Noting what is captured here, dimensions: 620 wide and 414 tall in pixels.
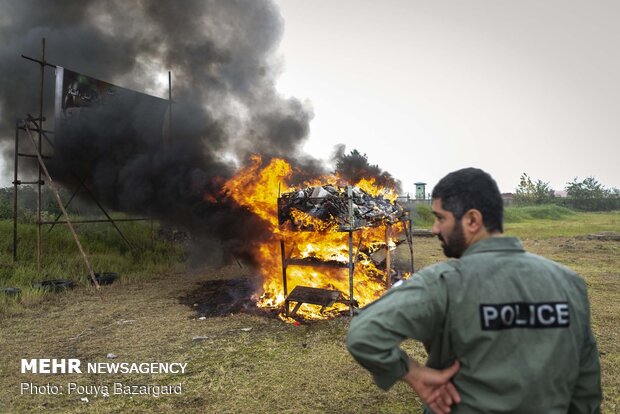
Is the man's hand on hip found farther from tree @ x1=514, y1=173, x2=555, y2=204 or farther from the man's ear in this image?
tree @ x1=514, y1=173, x2=555, y2=204

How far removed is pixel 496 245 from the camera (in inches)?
65.2

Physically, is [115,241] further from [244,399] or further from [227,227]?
[244,399]

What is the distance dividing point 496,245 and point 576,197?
62.8 m

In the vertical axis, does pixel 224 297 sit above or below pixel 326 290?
below

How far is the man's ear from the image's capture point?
1.73 metres

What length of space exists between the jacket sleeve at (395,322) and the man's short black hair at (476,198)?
0.38 meters

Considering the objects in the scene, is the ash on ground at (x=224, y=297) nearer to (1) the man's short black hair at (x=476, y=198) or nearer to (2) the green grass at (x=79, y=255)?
(2) the green grass at (x=79, y=255)

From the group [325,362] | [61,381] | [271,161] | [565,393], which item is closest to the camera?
[565,393]

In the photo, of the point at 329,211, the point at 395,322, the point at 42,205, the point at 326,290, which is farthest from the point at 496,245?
the point at 42,205

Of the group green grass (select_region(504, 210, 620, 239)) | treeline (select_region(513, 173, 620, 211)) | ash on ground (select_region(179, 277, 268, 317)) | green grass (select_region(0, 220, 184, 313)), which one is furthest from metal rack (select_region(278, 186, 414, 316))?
treeline (select_region(513, 173, 620, 211))

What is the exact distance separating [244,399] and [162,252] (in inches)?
410

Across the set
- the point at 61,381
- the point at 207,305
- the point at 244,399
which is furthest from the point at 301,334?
the point at 61,381

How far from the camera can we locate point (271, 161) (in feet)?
34.4

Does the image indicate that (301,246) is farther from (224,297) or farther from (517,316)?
A: (517,316)
